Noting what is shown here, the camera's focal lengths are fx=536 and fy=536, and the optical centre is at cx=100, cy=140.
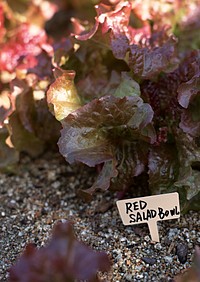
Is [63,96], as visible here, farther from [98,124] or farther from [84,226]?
[84,226]

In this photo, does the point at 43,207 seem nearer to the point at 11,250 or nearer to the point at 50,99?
the point at 11,250

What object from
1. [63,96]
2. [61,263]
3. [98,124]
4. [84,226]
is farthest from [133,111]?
[61,263]

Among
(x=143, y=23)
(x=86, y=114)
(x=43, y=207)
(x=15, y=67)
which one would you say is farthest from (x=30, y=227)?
(x=143, y=23)

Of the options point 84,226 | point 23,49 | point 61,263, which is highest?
point 61,263

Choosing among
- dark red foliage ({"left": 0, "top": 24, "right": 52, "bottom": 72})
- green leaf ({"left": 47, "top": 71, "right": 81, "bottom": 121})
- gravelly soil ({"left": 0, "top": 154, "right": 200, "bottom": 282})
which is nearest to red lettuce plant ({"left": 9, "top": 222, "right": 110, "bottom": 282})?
gravelly soil ({"left": 0, "top": 154, "right": 200, "bottom": 282})

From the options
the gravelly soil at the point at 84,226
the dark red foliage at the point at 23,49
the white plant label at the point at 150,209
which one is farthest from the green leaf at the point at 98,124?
the dark red foliage at the point at 23,49

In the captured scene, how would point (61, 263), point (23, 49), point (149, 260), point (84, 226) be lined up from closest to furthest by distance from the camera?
1. point (61, 263)
2. point (149, 260)
3. point (84, 226)
4. point (23, 49)

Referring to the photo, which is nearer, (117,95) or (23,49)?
(117,95)
